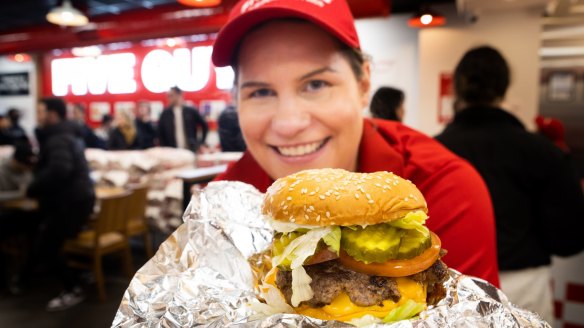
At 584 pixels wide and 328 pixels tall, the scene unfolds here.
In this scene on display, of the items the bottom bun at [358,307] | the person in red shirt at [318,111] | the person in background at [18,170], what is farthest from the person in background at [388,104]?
the person in background at [18,170]

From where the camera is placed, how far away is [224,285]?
4.00ft

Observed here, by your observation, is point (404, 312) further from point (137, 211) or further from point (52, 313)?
point (137, 211)

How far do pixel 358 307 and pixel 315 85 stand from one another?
608 mm

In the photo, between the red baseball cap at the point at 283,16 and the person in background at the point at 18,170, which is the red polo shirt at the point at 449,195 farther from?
the person in background at the point at 18,170

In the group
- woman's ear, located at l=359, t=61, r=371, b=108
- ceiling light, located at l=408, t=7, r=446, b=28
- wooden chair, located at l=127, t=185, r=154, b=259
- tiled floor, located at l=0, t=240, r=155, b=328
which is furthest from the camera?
ceiling light, located at l=408, t=7, r=446, b=28

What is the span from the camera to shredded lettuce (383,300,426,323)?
972 mm

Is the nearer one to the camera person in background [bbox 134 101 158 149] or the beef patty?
the beef patty

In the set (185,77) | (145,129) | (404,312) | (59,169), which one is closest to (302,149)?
(404,312)

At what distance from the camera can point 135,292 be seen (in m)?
1.13

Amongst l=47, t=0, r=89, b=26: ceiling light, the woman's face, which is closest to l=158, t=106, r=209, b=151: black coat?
l=47, t=0, r=89, b=26: ceiling light

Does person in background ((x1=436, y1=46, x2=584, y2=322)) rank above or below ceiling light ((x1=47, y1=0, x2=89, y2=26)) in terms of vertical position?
below

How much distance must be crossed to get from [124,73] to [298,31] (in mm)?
10229

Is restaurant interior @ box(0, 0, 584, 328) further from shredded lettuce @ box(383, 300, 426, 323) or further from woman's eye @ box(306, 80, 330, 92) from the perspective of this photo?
shredded lettuce @ box(383, 300, 426, 323)

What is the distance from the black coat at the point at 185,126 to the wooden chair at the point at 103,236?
154 centimetres
